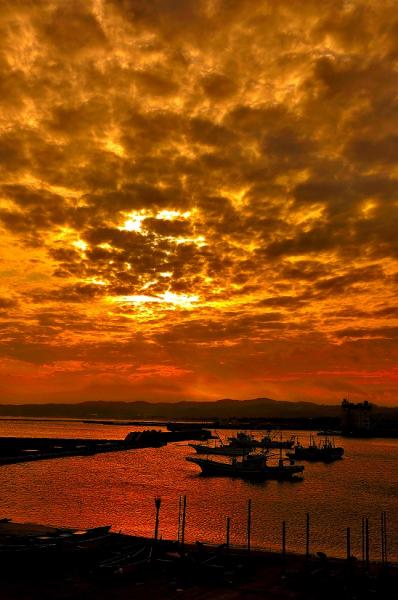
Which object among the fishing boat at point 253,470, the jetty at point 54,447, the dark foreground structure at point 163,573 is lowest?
the jetty at point 54,447

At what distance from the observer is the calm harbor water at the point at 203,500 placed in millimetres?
54594

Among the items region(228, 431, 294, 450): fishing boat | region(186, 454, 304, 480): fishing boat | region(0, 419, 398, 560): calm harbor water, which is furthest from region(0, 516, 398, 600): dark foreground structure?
region(228, 431, 294, 450): fishing boat

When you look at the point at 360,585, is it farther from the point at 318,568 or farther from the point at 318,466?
the point at 318,466

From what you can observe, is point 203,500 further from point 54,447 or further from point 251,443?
point 251,443

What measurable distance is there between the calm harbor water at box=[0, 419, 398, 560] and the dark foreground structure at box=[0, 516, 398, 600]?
14.9 m

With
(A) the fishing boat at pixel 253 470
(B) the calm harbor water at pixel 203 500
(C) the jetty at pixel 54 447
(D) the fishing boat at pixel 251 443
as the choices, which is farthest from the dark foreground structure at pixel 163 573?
(D) the fishing boat at pixel 251 443

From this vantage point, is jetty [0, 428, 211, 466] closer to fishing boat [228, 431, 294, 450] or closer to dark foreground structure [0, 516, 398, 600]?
fishing boat [228, 431, 294, 450]

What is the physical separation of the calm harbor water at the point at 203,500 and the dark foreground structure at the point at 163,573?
14949 mm

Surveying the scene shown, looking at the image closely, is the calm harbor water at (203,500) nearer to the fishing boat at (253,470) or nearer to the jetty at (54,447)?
the fishing boat at (253,470)

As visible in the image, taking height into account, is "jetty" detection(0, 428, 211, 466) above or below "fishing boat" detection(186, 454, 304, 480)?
below

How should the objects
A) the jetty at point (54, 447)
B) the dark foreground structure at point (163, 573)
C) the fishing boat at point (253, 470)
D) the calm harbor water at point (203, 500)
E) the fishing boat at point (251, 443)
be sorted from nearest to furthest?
the dark foreground structure at point (163, 573) < the calm harbor water at point (203, 500) < the fishing boat at point (253, 470) < the jetty at point (54, 447) < the fishing boat at point (251, 443)

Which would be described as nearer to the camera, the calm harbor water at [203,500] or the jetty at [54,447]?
the calm harbor water at [203,500]

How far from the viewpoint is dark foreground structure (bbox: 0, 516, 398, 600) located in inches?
1101

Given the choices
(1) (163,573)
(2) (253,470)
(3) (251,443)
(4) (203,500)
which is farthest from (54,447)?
(1) (163,573)
